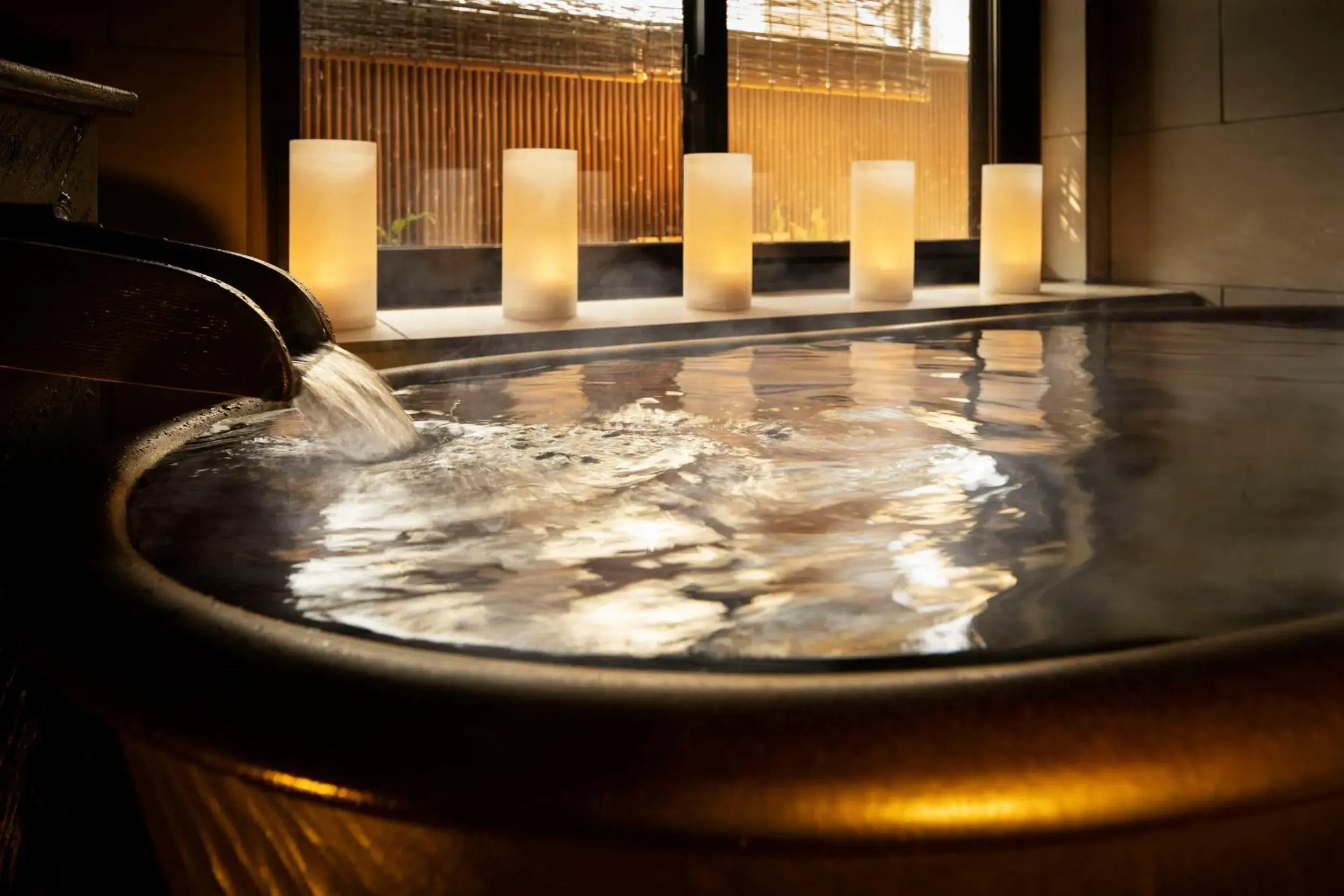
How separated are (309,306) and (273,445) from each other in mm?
169

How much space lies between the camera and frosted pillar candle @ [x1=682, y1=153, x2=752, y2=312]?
9.63ft

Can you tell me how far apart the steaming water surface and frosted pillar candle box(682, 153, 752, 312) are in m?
1.35

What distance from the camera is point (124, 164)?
2377mm

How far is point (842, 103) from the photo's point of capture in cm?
398

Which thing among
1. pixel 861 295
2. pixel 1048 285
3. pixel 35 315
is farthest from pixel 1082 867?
pixel 1048 285

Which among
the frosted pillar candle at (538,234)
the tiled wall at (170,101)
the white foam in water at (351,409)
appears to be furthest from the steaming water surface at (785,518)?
the tiled wall at (170,101)

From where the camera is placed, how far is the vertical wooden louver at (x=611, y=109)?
3.14m

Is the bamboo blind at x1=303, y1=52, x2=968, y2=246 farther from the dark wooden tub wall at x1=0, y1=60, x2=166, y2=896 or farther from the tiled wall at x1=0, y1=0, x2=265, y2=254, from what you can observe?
the dark wooden tub wall at x1=0, y1=60, x2=166, y2=896

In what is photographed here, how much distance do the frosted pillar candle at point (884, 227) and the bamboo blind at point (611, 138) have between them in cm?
68

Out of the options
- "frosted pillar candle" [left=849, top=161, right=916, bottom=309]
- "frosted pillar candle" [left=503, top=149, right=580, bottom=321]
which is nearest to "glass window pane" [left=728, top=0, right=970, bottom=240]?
"frosted pillar candle" [left=849, top=161, right=916, bottom=309]

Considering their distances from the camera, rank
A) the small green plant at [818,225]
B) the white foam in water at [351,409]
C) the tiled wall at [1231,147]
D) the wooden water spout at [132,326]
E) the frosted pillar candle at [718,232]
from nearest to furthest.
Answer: the wooden water spout at [132,326]
the white foam in water at [351,409]
the frosted pillar candle at [718,232]
the tiled wall at [1231,147]
the small green plant at [818,225]

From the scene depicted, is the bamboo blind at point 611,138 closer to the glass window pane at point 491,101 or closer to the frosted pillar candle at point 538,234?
the glass window pane at point 491,101

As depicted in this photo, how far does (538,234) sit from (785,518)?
1.95 metres

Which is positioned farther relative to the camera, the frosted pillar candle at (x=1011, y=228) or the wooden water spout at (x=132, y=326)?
the frosted pillar candle at (x=1011, y=228)
